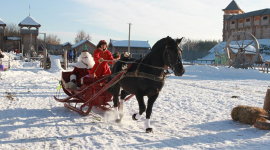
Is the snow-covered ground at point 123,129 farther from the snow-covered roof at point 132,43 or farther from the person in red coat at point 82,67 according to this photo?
the snow-covered roof at point 132,43

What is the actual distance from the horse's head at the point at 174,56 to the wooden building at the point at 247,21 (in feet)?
199

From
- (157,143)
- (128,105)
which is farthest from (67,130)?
(128,105)

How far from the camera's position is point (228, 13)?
70.9 m

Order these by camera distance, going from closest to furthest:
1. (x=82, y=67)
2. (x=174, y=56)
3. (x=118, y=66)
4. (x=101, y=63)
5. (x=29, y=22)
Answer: (x=174, y=56)
(x=118, y=66)
(x=101, y=63)
(x=82, y=67)
(x=29, y=22)

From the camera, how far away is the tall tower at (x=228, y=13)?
222 feet

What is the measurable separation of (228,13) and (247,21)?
9081 mm

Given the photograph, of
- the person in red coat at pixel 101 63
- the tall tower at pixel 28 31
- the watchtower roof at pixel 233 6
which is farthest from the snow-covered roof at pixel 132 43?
the person in red coat at pixel 101 63

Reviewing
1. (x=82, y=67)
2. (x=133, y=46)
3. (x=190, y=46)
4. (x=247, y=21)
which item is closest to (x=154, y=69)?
(x=82, y=67)

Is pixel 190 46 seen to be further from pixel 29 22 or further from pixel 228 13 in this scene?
pixel 29 22

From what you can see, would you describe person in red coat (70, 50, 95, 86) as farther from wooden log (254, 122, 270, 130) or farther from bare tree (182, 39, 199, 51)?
bare tree (182, 39, 199, 51)

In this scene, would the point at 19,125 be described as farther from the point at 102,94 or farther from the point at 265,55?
the point at 265,55

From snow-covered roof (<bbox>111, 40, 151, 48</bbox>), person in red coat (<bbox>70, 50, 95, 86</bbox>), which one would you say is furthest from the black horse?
snow-covered roof (<bbox>111, 40, 151, 48</bbox>)

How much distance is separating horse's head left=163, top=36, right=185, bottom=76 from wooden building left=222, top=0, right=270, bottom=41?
2388 inches

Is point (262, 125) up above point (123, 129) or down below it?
above
